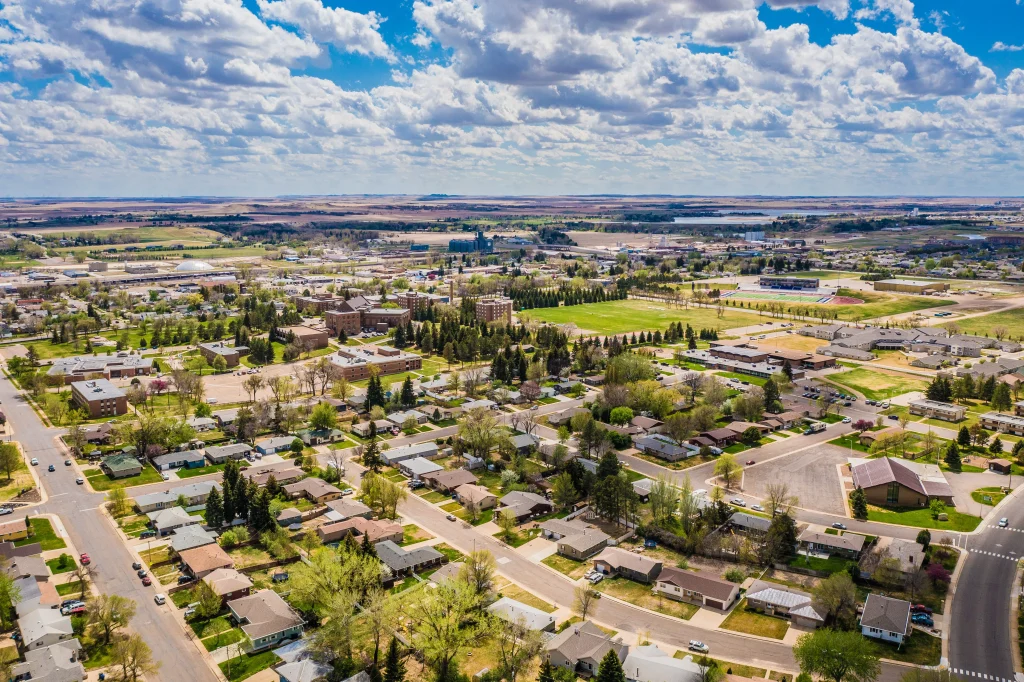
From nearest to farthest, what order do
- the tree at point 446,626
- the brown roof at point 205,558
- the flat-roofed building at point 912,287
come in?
the tree at point 446,626
the brown roof at point 205,558
the flat-roofed building at point 912,287

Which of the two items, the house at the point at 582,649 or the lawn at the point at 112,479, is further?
the lawn at the point at 112,479

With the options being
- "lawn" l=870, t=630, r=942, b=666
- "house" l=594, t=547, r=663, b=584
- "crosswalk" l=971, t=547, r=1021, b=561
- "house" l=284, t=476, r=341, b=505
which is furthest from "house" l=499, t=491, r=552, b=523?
"crosswalk" l=971, t=547, r=1021, b=561

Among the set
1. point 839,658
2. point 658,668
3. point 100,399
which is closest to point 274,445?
point 100,399

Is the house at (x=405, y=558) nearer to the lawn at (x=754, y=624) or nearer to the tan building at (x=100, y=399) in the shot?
the lawn at (x=754, y=624)

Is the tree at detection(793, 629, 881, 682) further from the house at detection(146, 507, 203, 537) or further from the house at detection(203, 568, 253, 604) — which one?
the house at detection(146, 507, 203, 537)

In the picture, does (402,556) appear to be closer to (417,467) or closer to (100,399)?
Result: (417,467)

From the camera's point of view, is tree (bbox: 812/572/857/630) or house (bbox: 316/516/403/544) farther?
house (bbox: 316/516/403/544)

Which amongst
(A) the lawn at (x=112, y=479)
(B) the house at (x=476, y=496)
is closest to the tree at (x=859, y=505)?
(B) the house at (x=476, y=496)

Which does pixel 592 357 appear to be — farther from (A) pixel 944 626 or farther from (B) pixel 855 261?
(B) pixel 855 261
